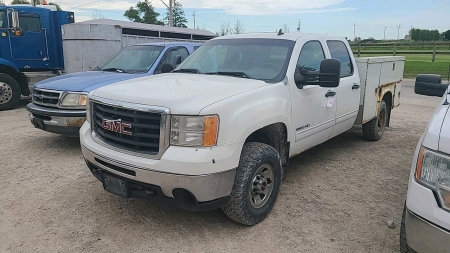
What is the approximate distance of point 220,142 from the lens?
2.97 meters

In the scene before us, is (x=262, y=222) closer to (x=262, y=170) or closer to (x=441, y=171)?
(x=262, y=170)

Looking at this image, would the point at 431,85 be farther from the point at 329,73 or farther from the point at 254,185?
the point at 254,185

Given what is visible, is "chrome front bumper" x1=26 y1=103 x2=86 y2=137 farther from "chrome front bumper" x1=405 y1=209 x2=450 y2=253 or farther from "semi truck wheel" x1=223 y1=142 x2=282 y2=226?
"chrome front bumper" x1=405 y1=209 x2=450 y2=253

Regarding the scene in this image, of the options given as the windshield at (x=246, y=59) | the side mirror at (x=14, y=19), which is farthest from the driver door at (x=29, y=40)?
the windshield at (x=246, y=59)

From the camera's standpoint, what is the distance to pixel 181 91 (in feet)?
10.8

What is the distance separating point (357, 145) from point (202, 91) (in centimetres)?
412

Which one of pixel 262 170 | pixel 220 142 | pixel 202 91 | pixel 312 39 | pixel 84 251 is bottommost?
pixel 84 251

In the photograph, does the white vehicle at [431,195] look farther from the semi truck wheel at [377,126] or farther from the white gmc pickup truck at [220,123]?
the semi truck wheel at [377,126]

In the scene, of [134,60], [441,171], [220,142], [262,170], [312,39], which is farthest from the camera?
[134,60]

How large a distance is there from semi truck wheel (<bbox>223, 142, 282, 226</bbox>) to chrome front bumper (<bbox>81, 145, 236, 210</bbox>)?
0.17 metres

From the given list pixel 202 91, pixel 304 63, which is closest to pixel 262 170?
pixel 202 91

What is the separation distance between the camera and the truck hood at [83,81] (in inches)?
218

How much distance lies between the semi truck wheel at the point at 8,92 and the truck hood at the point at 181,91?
6.93 metres

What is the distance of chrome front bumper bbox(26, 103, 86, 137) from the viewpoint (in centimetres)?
539
